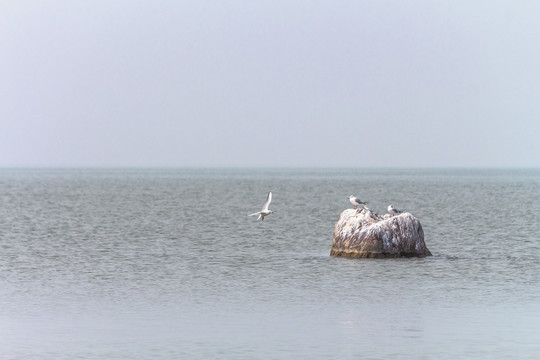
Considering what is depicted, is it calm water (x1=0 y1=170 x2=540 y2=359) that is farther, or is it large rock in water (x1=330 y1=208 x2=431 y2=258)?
large rock in water (x1=330 y1=208 x2=431 y2=258)

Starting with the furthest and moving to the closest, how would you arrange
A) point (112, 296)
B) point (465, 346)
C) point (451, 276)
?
point (451, 276) < point (112, 296) < point (465, 346)

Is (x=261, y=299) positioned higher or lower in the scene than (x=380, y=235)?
lower

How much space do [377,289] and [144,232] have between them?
2748 cm

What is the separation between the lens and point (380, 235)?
32.9m

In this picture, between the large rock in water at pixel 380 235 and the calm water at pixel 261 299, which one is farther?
the large rock in water at pixel 380 235

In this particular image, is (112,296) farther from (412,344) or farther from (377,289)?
(412,344)

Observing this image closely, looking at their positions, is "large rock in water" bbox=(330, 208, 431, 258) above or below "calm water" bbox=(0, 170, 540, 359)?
above

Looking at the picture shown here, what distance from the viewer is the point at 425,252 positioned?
34.6 m

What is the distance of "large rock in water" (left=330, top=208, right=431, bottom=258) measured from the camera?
32719 mm

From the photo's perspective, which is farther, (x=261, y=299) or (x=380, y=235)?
(x=380, y=235)

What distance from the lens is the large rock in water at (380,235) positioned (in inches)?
1288

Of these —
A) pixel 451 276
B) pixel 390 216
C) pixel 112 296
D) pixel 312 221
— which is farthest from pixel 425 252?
pixel 312 221

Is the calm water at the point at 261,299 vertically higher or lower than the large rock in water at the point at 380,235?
lower

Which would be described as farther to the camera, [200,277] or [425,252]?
[425,252]
